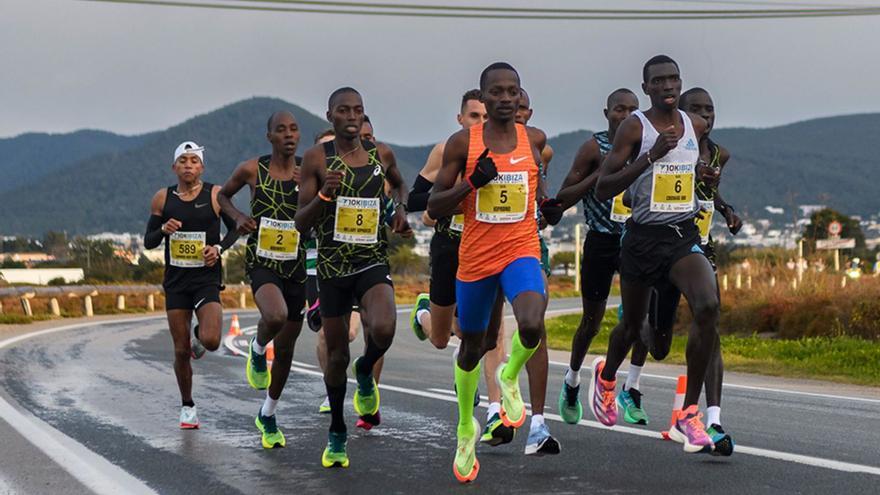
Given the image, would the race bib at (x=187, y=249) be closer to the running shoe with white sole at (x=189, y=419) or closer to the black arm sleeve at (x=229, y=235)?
the black arm sleeve at (x=229, y=235)

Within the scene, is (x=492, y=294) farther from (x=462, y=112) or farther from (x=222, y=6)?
(x=222, y=6)

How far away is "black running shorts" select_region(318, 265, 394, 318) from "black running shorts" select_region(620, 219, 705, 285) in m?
1.49

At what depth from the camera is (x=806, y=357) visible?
770 inches

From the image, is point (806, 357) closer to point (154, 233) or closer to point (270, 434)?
point (154, 233)

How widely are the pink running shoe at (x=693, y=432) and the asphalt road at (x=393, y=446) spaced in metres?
0.13

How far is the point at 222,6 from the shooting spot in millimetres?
33156

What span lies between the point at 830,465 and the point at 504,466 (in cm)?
184

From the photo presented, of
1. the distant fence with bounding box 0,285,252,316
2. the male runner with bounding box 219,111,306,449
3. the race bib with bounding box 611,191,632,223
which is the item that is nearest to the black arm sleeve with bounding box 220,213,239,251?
the male runner with bounding box 219,111,306,449

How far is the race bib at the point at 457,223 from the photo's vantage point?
984 cm

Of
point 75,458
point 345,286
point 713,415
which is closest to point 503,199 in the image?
point 345,286

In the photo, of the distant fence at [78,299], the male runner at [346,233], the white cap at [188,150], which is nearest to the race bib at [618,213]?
the male runner at [346,233]

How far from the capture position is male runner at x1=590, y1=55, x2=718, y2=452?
8.38 meters

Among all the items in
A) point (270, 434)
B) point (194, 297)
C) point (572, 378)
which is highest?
point (194, 297)

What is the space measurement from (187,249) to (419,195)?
8.61 feet
